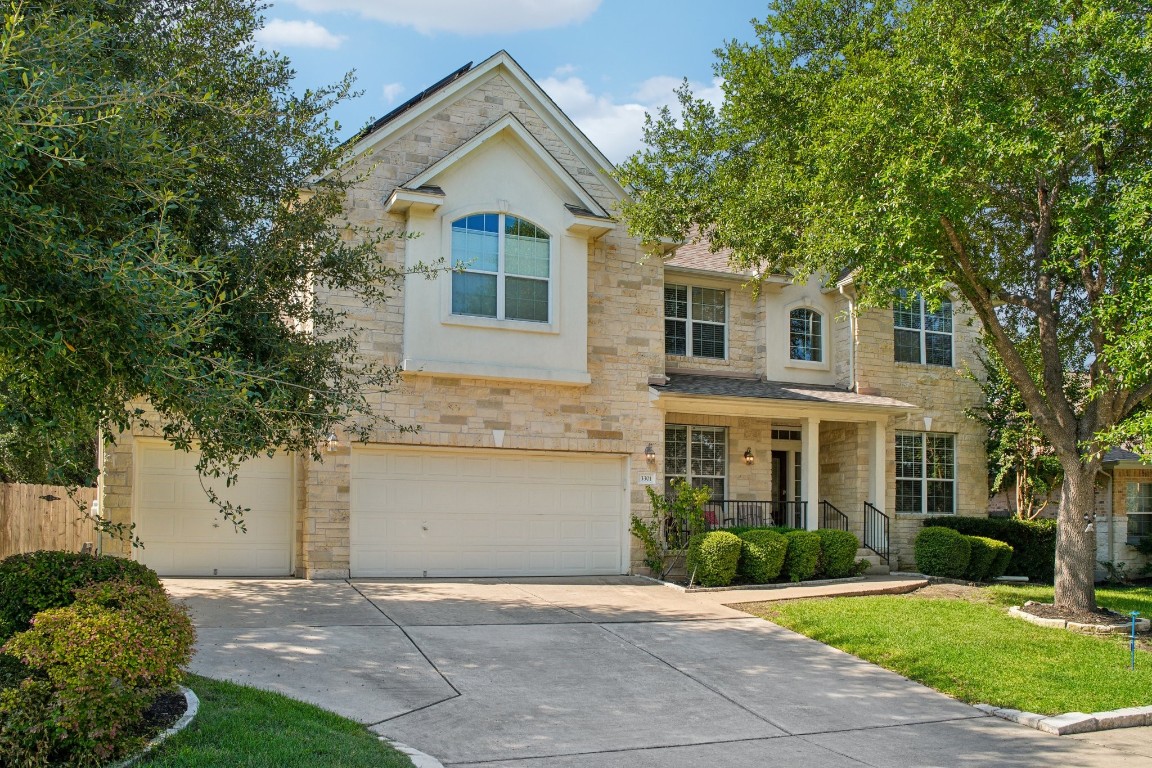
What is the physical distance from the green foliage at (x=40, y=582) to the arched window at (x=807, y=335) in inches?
611

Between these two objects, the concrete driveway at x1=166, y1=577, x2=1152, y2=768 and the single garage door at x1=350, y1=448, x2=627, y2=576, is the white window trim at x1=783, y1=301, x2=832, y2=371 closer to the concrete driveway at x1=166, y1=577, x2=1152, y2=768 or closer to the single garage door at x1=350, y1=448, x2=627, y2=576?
the single garage door at x1=350, y1=448, x2=627, y2=576

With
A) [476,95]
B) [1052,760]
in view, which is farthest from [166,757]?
[476,95]

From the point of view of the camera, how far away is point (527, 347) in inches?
651

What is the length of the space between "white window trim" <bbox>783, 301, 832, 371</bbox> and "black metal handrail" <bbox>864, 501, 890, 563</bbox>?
3.11 meters

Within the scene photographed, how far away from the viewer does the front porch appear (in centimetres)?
1877

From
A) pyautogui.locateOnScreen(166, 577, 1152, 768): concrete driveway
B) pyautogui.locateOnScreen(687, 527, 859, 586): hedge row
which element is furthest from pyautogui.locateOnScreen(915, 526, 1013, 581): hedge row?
pyautogui.locateOnScreen(166, 577, 1152, 768): concrete driveway

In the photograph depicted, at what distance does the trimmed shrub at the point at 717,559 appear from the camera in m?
16.2

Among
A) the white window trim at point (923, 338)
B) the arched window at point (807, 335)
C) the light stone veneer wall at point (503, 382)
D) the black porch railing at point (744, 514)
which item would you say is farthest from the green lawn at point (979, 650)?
the white window trim at point (923, 338)

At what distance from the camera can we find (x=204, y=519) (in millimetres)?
15398

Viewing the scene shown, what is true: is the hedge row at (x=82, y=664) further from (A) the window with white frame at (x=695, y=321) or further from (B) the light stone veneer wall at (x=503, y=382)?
(A) the window with white frame at (x=695, y=321)

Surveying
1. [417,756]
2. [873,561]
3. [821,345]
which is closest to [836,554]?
[873,561]

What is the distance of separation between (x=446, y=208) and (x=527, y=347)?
2725 mm

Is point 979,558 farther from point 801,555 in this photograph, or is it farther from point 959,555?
point 801,555

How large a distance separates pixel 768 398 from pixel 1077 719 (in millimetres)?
9135
